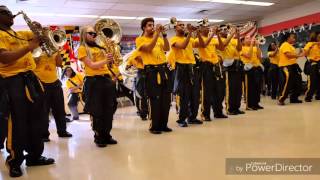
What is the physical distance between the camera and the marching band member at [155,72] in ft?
14.0

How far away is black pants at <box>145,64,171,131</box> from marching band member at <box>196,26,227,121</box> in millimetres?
953

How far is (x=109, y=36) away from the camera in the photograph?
427cm

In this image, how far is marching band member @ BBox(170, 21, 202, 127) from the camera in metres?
4.71

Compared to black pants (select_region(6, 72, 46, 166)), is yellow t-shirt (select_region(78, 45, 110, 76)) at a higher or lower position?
higher

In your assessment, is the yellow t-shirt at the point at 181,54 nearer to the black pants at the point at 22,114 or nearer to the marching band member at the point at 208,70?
the marching band member at the point at 208,70

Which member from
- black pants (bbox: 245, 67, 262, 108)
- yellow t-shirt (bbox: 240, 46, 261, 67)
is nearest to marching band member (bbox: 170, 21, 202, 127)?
yellow t-shirt (bbox: 240, 46, 261, 67)

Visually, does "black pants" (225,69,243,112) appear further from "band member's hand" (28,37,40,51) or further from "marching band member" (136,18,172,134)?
"band member's hand" (28,37,40,51)

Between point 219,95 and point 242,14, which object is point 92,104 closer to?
point 219,95

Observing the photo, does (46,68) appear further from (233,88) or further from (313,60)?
(313,60)

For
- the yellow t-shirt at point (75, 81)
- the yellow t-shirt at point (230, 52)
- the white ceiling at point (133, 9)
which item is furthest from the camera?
the white ceiling at point (133, 9)

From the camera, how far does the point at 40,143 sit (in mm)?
3236

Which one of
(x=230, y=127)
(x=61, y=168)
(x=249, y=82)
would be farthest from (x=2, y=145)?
(x=249, y=82)

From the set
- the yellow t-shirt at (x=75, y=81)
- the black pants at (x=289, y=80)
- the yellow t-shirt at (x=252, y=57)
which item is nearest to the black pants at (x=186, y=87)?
the yellow t-shirt at (x=252, y=57)

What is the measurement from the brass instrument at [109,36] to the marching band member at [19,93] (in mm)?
1039
